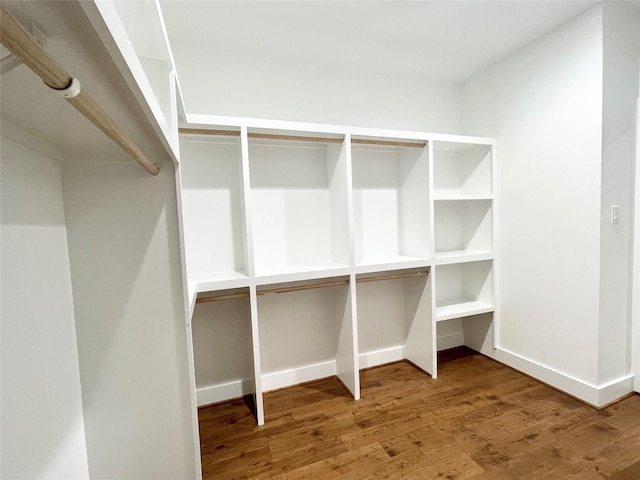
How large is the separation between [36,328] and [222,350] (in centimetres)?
134

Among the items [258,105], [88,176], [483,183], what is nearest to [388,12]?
[258,105]

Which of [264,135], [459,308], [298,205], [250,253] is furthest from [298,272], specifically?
[459,308]

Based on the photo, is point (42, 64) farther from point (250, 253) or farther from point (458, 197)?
point (458, 197)

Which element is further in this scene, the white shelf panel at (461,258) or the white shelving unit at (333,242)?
the white shelf panel at (461,258)

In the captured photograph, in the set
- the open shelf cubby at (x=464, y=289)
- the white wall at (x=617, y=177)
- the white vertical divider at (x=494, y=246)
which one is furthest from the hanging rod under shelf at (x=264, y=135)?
the white wall at (x=617, y=177)

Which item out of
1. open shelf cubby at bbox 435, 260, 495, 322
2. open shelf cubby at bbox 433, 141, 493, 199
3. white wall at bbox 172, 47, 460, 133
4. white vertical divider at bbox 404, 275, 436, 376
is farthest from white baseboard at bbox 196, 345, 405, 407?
white wall at bbox 172, 47, 460, 133

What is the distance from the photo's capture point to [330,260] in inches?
92.0

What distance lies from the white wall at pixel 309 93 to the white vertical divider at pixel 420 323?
1400mm

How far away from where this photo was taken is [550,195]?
208 cm

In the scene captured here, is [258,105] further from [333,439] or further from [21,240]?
[333,439]

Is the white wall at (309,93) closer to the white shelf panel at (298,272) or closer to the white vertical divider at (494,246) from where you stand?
the white vertical divider at (494,246)

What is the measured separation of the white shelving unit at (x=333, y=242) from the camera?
196 cm

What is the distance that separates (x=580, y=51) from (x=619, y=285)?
1558 millimetres

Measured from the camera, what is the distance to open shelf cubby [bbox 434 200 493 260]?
256cm
